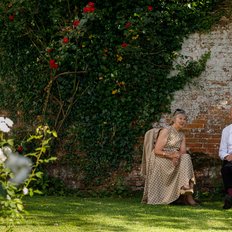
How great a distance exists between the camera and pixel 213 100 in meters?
8.48

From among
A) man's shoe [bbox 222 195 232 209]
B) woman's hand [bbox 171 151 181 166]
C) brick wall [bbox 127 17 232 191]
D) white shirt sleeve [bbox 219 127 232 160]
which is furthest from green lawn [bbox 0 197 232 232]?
brick wall [bbox 127 17 232 191]

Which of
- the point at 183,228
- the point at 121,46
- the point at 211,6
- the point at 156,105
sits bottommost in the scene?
the point at 183,228

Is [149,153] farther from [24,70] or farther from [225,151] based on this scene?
[24,70]

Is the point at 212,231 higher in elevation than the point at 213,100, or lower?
lower

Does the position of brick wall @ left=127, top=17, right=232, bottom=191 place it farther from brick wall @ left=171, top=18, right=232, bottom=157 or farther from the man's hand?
the man's hand

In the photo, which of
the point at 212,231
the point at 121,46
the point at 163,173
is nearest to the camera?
the point at 212,231

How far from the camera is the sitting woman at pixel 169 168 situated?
750 cm

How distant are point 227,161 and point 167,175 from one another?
2.50ft

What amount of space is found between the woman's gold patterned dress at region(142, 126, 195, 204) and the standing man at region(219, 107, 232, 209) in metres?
0.40

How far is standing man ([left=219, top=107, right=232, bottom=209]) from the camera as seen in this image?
721 cm

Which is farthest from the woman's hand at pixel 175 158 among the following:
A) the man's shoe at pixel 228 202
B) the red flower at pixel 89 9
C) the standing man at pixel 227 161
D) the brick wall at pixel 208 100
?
the red flower at pixel 89 9

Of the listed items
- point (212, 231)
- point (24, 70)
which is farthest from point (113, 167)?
point (212, 231)

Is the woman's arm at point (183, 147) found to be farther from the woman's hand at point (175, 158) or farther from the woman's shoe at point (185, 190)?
the woman's shoe at point (185, 190)

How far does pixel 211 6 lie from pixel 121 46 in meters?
1.38
